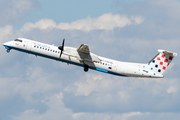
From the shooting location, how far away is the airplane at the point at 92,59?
4922cm

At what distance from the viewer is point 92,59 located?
49.7m

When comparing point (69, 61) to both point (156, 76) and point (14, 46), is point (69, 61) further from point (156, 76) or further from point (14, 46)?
point (156, 76)

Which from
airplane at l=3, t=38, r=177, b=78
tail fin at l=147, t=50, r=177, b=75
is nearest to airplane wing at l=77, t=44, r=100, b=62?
airplane at l=3, t=38, r=177, b=78

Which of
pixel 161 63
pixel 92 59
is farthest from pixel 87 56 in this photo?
pixel 161 63

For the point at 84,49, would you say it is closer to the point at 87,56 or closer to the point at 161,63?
the point at 87,56

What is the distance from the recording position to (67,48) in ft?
160

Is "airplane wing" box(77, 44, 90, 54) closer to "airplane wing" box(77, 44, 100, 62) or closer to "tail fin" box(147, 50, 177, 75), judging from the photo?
"airplane wing" box(77, 44, 100, 62)

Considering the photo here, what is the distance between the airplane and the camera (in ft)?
161

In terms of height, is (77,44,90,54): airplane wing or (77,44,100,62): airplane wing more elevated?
(77,44,90,54): airplane wing

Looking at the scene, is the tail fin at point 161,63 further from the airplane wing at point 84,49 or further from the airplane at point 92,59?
the airplane wing at point 84,49

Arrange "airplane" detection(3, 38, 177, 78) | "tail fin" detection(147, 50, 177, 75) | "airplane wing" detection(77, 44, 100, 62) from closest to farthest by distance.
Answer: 1. "airplane wing" detection(77, 44, 100, 62)
2. "airplane" detection(3, 38, 177, 78)
3. "tail fin" detection(147, 50, 177, 75)

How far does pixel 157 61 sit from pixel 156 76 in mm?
2564

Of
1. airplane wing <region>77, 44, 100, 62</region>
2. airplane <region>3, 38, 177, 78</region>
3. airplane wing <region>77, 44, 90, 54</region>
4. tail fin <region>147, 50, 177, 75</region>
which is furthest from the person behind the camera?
tail fin <region>147, 50, 177, 75</region>

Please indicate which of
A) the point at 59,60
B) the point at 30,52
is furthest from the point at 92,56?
the point at 30,52
